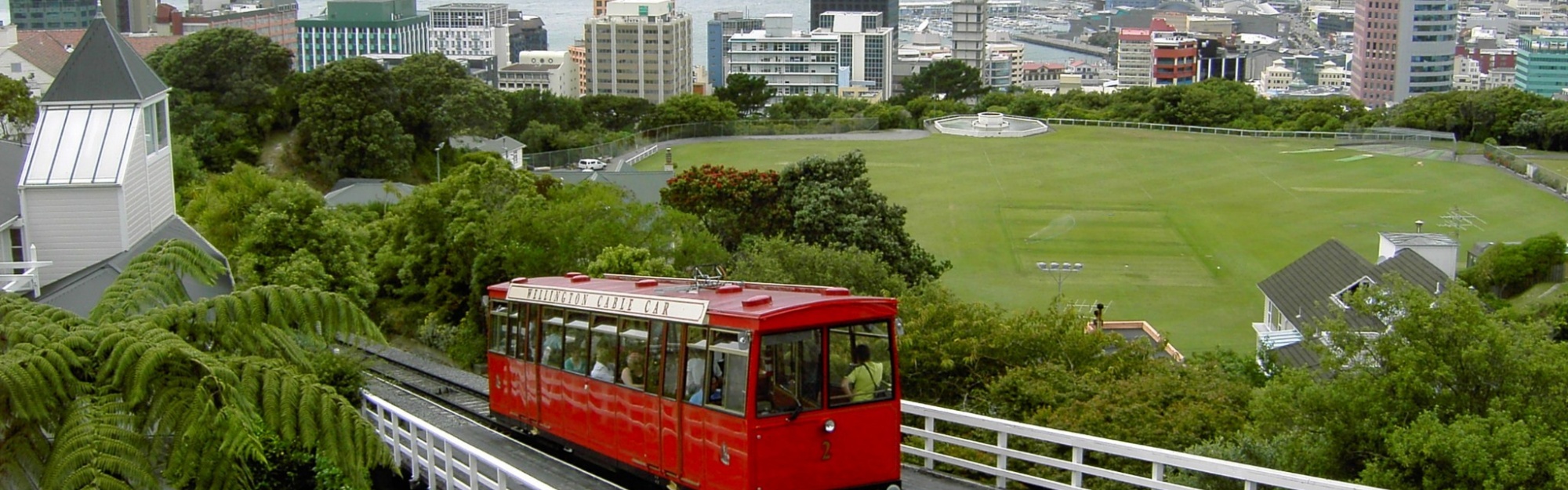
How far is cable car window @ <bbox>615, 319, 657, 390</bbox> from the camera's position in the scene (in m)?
11.8

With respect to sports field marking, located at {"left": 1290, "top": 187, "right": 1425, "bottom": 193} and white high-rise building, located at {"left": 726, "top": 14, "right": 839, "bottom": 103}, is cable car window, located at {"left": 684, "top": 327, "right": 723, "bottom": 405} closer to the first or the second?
sports field marking, located at {"left": 1290, "top": 187, "right": 1425, "bottom": 193}

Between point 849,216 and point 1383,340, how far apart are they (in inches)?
828

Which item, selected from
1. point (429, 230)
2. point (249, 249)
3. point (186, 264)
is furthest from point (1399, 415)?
point (429, 230)

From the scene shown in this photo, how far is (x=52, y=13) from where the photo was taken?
482 ft

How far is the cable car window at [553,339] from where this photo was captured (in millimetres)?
13227

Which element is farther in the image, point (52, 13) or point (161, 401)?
point (52, 13)

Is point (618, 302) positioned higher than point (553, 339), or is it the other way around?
point (618, 302)

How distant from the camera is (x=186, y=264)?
1166 centimetres

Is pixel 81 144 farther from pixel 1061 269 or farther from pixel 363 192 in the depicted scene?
pixel 1061 269

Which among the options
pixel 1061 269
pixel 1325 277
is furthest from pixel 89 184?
pixel 1061 269

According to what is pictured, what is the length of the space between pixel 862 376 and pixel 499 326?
4808 millimetres

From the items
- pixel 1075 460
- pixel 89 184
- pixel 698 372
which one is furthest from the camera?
pixel 89 184

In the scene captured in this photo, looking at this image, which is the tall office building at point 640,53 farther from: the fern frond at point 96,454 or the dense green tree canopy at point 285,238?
the fern frond at point 96,454

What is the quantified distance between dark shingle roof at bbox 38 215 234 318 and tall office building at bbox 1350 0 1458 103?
18232 cm
